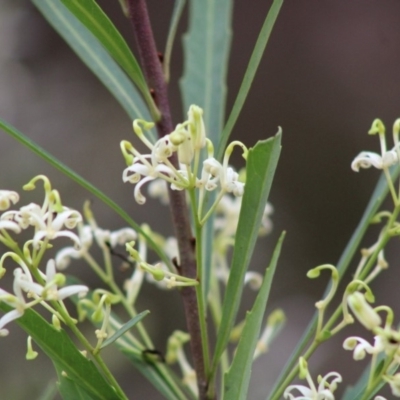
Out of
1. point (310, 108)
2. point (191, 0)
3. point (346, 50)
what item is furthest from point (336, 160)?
point (191, 0)

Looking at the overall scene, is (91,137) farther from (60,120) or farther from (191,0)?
(191,0)

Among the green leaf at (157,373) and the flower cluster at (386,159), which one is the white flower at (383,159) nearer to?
the flower cluster at (386,159)

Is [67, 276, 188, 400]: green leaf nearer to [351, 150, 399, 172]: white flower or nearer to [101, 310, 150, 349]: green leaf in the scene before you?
[101, 310, 150, 349]: green leaf

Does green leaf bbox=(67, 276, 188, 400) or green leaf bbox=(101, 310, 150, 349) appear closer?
green leaf bbox=(101, 310, 150, 349)

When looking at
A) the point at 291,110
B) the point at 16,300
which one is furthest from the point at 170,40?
the point at 291,110

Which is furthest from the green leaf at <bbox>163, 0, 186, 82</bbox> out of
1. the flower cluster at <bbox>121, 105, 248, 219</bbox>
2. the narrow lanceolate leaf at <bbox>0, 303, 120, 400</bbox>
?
the narrow lanceolate leaf at <bbox>0, 303, 120, 400</bbox>

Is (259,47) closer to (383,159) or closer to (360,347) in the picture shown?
(383,159)

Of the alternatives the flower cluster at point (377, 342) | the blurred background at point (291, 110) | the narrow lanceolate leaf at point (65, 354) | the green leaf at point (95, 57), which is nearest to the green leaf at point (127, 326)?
the narrow lanceolate leaf at point (65, 354)
